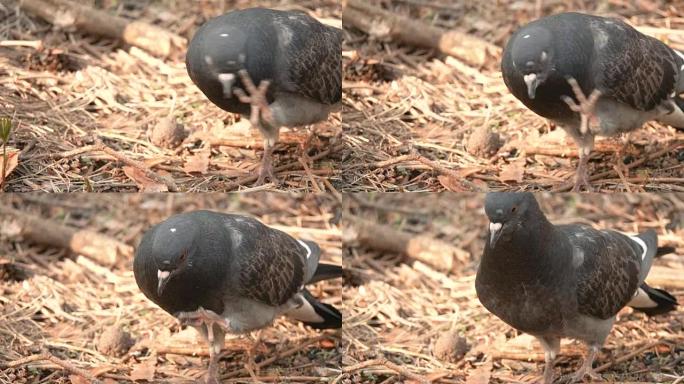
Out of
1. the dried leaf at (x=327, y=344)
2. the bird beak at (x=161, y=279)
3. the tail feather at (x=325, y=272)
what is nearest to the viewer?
the bird beak at (x=161, y=279)

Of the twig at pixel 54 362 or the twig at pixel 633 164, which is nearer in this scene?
the twig at pixel 54 362

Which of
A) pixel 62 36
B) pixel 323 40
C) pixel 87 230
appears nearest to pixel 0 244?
pixel 87 230

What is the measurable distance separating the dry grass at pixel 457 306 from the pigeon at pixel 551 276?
645 millimetres

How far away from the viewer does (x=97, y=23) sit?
1137cm

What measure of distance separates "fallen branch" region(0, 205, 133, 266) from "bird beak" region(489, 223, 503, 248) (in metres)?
4.10

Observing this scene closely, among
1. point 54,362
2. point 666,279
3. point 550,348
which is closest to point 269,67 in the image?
point 54,362

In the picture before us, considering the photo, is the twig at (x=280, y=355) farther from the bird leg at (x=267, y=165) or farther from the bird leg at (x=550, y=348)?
the bird leg at (x=550, y=348)

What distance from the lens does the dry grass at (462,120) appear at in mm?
10453

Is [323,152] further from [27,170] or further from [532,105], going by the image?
[27,170]

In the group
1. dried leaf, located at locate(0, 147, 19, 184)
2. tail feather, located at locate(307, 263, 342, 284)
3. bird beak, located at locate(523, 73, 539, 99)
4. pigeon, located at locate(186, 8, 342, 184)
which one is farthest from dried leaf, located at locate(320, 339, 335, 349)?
dried leaf, located at locate(0, 147, 19, 184)

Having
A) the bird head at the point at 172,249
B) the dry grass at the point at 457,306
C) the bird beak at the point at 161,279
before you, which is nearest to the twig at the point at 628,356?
the dry grass at the point at 457,306

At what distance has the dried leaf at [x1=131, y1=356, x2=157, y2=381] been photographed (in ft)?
33.8

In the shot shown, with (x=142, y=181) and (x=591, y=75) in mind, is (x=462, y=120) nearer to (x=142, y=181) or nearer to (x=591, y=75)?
(x=591, y=75)

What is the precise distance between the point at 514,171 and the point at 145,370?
147 inches
